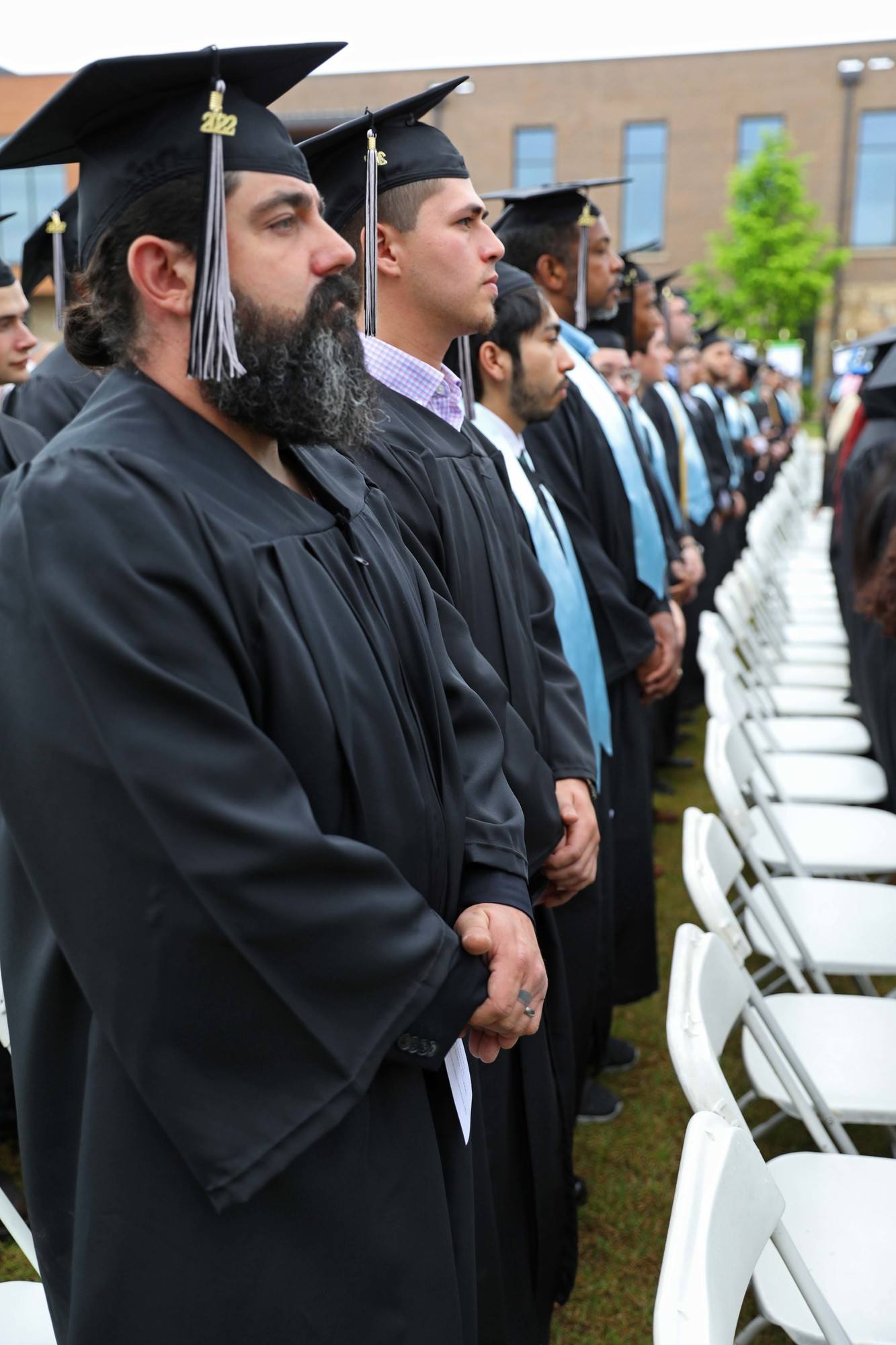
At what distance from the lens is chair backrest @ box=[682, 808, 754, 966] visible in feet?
7.84

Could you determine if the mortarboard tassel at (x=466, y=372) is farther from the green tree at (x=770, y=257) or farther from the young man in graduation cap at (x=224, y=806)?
the green tree at (x=770, y=257)

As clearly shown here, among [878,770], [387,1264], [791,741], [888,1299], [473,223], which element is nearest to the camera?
[387,1264]

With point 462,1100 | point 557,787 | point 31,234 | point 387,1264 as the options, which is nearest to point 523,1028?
point 462,1100

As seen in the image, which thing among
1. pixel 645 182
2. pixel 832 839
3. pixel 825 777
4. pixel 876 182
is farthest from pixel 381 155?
pixel 645 182

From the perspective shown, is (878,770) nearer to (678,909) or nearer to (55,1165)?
(678,909)

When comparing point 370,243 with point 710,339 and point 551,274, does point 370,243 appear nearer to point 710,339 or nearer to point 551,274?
point 551,274

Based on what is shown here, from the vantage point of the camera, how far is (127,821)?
123cm

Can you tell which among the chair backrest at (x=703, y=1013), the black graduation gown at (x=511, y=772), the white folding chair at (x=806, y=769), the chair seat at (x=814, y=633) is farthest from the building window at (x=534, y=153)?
the chair backrest at (x=703, y=1013)

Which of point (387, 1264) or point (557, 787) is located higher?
point (557, 787)

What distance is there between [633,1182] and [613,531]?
168 centimetres

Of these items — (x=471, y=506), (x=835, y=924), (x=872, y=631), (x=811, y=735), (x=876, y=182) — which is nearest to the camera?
(x=471, y=506)

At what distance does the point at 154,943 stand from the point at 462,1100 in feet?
1.77

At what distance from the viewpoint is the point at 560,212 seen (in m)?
3.55

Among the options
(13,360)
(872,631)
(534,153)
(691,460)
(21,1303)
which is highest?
(534,153)
